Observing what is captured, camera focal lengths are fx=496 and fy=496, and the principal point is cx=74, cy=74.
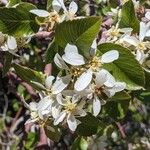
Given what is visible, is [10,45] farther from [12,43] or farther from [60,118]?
[60,118]

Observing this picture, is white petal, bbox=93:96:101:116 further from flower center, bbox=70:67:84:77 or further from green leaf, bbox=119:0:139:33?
green leaf, bbox=119:0:139:33

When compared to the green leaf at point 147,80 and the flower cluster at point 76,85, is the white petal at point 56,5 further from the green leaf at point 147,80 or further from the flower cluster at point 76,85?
the green leaf at point 147,80

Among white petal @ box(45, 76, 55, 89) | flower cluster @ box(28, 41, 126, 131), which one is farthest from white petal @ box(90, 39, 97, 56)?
white petal @ box(45, 76, 55, 89)

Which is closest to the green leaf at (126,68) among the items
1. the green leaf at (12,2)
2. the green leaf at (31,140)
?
the green leaf at (12,2)

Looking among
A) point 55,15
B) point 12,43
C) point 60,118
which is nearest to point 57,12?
point 55,15

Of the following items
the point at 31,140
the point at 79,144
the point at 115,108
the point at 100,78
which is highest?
the point at 100,78

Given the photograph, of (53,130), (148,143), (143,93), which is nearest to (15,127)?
(148,143)
